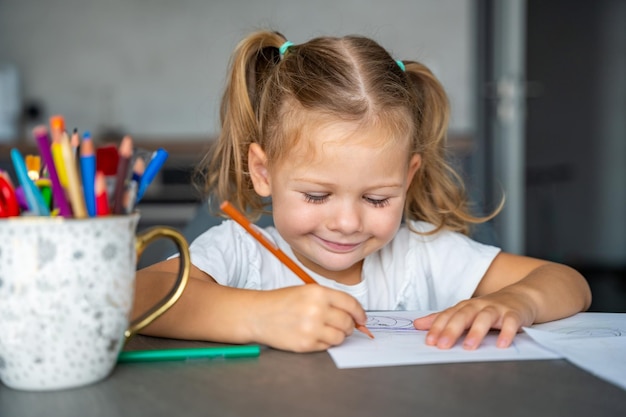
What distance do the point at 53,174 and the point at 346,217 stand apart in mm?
527

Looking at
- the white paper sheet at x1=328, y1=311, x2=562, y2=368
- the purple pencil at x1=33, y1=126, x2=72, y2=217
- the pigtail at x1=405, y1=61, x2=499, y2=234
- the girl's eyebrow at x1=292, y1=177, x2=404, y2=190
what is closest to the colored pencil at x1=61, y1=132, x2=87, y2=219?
the purple pencil at x1=33, y1=126, x2=72, y2=217

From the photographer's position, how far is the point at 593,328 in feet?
2.88

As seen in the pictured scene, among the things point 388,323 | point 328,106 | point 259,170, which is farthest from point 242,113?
point 388,323

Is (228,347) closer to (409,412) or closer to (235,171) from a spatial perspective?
(409,412)

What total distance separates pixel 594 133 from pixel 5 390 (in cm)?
565

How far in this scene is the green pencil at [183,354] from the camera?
0.71m

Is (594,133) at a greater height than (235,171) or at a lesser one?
lesser

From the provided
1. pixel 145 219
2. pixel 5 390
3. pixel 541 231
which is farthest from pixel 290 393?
pixel 541 231

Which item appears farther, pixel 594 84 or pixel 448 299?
pixel 594 84

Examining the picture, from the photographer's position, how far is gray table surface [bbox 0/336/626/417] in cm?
57

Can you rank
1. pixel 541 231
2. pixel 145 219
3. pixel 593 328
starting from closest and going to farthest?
pixel 593 328 → pixel 145 219 → pixel 541 231

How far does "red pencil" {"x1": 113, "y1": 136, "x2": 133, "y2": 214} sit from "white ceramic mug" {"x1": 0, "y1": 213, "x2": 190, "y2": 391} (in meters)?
0.01

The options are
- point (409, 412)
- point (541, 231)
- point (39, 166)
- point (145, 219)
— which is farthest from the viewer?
point (541, 231)

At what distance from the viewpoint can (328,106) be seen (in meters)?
1.13
